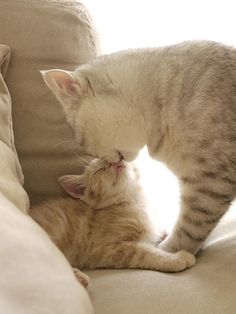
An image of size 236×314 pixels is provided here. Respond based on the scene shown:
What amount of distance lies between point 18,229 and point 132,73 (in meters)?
0.75

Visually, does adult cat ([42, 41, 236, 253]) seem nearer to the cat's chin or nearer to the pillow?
the cat's chin

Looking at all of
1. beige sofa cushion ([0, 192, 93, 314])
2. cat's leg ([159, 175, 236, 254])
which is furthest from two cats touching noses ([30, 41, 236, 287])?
beige sofa cushion ([0, 192, 93, 314])

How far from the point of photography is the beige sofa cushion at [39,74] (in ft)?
5.02

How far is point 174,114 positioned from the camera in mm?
1364

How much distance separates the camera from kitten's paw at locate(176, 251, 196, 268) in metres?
1.26

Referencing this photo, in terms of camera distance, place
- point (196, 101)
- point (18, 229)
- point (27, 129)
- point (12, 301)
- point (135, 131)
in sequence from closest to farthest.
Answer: point (12, 301)
point (18, 229)
point (196, 101)
point (135, 131)
point (27, 129)

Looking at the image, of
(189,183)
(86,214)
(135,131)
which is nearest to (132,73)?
(135,131)

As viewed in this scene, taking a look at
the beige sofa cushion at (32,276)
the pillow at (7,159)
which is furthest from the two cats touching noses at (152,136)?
the beige sofa cushion at (32,276)

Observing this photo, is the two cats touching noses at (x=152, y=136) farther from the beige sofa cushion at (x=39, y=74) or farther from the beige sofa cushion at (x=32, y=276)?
the beige sofa cushion at (x=32, y=276)

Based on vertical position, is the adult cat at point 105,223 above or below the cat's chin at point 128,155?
below

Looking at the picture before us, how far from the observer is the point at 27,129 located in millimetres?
1543

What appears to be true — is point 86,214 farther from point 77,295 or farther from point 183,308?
point 77,295

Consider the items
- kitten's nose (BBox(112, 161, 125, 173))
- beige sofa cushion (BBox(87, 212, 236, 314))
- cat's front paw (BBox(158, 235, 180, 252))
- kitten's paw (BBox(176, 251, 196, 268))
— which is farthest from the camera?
kitten's nose (BBox(112, 161, 125, 173))

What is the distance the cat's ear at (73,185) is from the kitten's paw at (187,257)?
1.52 ft
